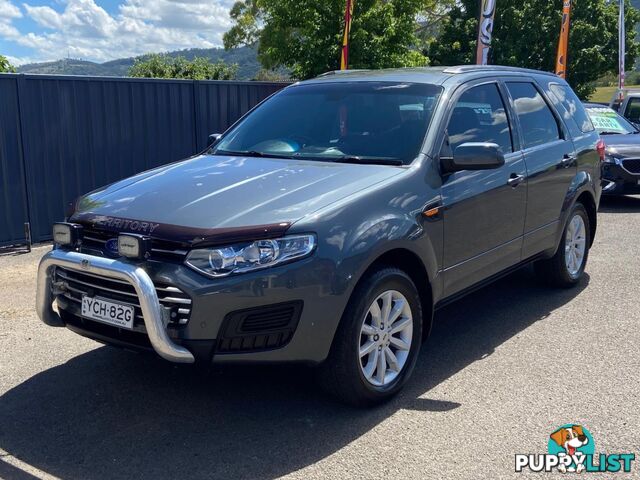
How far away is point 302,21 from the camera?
15.9 metres

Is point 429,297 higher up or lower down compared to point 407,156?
lower down

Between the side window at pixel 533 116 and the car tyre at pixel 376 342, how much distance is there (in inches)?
77.9

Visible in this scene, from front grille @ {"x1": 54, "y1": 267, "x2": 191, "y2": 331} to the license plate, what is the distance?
0.02 metres

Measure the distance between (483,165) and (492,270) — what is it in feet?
3.37

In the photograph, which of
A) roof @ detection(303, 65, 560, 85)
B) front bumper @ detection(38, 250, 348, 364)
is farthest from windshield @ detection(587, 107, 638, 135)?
front bumper @ detection(38, 250, 348, 364)

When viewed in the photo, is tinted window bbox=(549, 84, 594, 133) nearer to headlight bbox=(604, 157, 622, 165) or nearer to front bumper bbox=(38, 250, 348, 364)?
front bumper bbox=(38, 250, 348, 364)

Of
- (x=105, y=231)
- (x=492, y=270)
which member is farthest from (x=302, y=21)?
(x=105, y=231)

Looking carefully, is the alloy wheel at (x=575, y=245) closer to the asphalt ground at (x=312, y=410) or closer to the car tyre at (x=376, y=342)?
the asphalt ground at (x=312, y=410)

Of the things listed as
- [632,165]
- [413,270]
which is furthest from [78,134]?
[632,165]

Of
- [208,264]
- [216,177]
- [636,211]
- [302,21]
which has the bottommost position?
[636,211]

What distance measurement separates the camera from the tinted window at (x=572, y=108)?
6148mm

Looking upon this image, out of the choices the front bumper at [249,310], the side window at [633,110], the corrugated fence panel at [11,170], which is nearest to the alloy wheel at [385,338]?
the front bumper at [249,310]

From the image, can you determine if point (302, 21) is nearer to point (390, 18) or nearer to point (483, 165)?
point (390, 18)

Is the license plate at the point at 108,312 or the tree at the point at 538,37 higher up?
the tree at the point at 538,37
